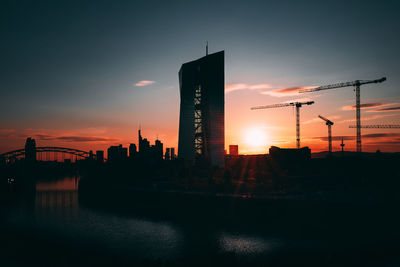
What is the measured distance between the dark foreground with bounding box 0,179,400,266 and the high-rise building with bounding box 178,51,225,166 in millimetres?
80471

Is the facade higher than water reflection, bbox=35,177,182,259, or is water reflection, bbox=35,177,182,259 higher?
the facade

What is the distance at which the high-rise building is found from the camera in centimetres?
19200

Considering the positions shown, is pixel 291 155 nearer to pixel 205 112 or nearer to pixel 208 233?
pixel 205 112

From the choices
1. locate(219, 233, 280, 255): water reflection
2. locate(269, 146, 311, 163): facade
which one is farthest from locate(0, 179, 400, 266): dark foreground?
locate(269, 146, 311, 163): facade

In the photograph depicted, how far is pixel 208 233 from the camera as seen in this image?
233 ft

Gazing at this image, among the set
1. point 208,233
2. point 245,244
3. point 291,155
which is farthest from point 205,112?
point 245,244

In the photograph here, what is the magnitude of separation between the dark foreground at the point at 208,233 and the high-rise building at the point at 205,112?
80471 millimetres

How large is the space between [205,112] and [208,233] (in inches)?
5276

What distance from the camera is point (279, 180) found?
405 ft

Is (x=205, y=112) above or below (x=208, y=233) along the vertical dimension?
above

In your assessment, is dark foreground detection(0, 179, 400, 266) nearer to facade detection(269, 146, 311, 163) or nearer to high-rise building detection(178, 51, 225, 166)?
high-rise building detection(178, 51, 225, 166)

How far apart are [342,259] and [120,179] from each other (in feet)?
478

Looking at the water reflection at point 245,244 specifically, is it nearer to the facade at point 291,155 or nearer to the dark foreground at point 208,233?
the dark foreground at point 208,233

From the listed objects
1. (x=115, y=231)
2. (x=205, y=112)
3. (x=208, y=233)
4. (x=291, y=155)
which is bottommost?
(x=115, y=231)
